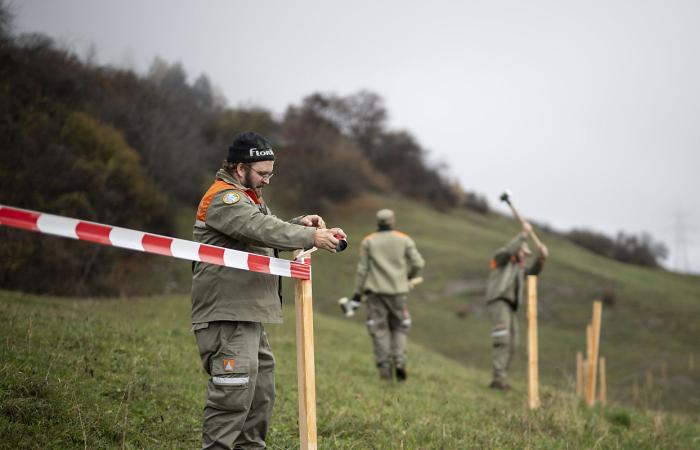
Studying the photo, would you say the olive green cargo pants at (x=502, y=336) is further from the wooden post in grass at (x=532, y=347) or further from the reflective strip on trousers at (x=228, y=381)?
the reflective strip on trousers at (x=228, y=381)

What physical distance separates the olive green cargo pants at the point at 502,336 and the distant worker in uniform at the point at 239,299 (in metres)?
6.96

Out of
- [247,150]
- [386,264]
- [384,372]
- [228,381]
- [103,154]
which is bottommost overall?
[384,372]

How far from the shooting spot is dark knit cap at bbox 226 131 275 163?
439 centimetres

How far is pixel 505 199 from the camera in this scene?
8.63m

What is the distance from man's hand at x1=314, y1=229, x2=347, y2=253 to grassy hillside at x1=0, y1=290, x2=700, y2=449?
183cm

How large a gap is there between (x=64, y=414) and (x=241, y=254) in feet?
6.77

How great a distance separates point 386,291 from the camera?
9.61 meters

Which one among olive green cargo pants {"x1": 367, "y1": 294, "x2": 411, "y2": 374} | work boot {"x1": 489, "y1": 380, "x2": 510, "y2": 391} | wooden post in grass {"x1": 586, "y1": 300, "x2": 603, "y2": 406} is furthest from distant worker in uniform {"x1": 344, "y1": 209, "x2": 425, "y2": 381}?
wooden post in grass {"x1": 586, "y1": 300, "x2": 603, "y2": 406}

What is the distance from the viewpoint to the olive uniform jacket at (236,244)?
4.05 meters

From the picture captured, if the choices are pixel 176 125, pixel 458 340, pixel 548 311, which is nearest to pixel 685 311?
pixel 548 311

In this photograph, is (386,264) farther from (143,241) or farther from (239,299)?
(143,241)

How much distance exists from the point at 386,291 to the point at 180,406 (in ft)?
14.9

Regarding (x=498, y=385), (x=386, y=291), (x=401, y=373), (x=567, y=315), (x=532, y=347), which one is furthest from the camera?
(x=567, y=315)

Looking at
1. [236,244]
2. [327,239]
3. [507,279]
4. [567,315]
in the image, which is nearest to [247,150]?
[236,244]
